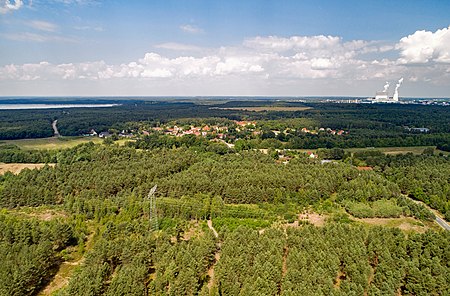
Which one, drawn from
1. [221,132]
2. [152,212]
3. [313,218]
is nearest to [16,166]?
[152,212]

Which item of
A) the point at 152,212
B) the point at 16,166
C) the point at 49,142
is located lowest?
the point at 152,212

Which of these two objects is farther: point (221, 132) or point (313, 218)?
point (221, 132)

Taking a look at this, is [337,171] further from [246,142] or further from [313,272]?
[246,142]

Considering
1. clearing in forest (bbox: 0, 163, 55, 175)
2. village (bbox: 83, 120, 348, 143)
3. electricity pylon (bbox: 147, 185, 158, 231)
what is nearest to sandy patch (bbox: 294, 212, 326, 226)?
Answer: electricity pylon (bbox: 147, 185, 158, 231)

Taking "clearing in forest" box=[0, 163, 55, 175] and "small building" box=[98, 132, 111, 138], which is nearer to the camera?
"clearing in forest" box=[0, 163, 55, 175]

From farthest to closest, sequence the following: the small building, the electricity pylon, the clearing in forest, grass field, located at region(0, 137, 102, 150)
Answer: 1. the small building
2. grass field, located at region(0, 137, 102, 150)
3. the clearing in forest
4. the electricity pylon

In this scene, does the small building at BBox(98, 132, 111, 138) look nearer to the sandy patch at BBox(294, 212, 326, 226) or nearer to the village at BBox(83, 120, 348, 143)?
the village at BBox(83, 120, 348, 143)

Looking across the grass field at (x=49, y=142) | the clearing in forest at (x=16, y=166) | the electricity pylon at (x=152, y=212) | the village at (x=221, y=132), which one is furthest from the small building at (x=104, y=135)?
the electricity pylon at (x=152, y=212)

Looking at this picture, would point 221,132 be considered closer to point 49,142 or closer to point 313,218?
point 49,142

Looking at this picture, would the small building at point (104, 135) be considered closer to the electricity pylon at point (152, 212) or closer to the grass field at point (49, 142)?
the grass field at point (49, 142)

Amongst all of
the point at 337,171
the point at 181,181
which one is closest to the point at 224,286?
the point at 181,181
